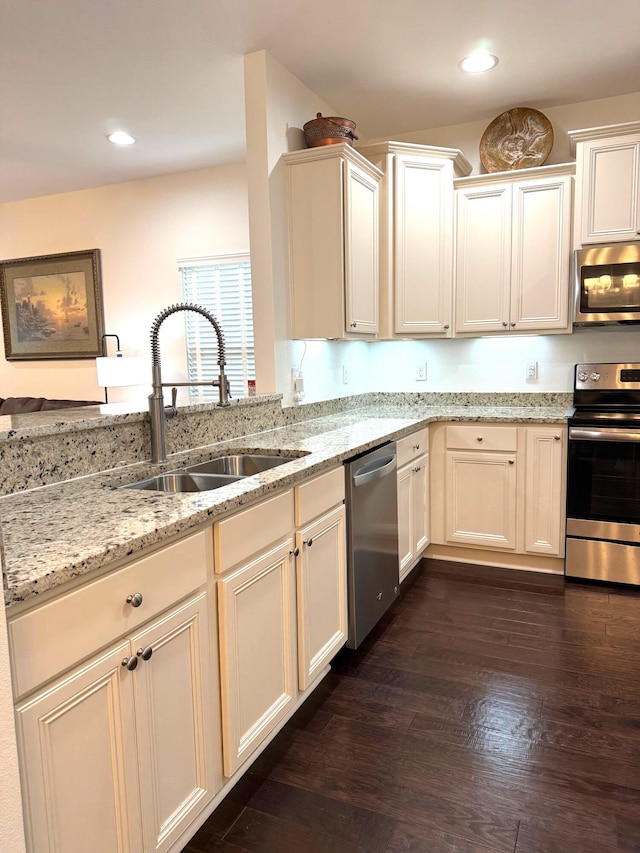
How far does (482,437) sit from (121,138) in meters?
3.02

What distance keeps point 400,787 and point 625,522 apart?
80.0 inches

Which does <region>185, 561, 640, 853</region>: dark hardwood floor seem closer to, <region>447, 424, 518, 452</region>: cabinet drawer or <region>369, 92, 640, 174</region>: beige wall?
<region>447, 424, 518, 452</region>: cabinet drawer

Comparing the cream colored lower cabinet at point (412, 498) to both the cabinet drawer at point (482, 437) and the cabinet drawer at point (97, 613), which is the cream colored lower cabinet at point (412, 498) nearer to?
the cabinet drawer at point (482, 437)

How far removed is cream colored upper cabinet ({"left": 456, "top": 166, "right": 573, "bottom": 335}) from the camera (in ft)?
11.2

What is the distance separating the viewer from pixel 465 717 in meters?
2.09

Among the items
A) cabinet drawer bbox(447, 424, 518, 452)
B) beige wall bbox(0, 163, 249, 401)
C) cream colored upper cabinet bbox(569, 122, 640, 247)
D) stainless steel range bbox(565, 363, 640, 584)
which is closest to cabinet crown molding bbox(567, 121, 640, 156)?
cream colored upper cabinet bbox(569, 122, 640, 247)

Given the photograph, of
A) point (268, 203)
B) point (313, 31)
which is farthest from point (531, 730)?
point (313, 31)

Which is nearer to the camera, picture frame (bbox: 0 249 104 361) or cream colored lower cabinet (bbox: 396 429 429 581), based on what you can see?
cream colored lower cabinet (bbox: 396 429 429 581)

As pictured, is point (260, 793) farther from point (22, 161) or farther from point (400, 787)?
Result: point (22, 161)

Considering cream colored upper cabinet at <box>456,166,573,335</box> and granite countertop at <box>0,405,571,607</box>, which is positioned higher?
cream colored upper cabinet at <box>456,166,573,335</box>

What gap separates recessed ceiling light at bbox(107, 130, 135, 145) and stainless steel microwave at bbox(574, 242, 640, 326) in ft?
9.48

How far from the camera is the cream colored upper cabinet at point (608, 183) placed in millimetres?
3127

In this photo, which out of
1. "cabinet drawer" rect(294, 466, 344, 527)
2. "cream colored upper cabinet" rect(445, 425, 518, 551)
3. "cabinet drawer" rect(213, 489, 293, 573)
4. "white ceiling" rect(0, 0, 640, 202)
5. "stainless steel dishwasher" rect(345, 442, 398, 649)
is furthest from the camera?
"cream colored upper cabinet" rect(445, 425, 518, 551)

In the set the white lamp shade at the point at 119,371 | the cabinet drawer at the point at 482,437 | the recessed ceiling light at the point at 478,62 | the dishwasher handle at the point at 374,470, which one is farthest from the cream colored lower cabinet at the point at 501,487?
the white lamp shade at the point at 119,371
